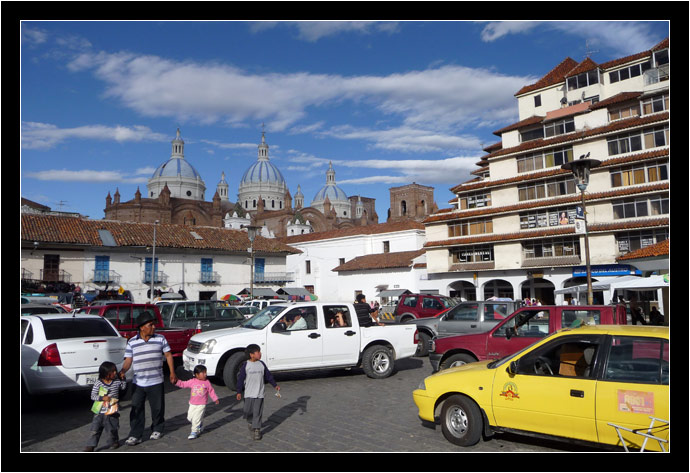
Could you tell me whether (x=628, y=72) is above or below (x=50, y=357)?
above

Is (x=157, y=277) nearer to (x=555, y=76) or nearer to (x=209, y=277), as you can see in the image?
(x=209, y=277)

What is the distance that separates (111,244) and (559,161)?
3145 cm

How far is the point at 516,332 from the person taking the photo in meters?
11.0

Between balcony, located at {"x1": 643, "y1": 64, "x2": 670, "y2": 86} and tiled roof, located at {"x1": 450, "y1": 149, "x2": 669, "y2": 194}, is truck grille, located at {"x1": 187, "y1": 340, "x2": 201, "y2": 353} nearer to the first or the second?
tiled roof, located at {"x1": 450, "y1": 149, "x2": 669, "y2": 194}

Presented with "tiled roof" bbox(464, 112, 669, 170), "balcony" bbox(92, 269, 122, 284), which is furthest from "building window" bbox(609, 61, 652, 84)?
"balcony" bbox(92, 269, 122, 284)

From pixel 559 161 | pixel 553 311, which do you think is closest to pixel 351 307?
pixel 553 311

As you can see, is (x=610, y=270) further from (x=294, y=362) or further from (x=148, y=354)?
(x=148, y=354)

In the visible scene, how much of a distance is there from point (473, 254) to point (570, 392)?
117 ft

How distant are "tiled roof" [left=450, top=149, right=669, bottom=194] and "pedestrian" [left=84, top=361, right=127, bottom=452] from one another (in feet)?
106

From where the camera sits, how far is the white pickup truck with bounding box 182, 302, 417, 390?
34.7ft

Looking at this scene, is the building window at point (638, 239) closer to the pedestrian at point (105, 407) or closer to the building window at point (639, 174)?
the building window at point (639, 174)

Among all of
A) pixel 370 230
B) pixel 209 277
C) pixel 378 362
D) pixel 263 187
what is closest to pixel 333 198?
pixel 263 187

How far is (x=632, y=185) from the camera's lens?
33750 mm

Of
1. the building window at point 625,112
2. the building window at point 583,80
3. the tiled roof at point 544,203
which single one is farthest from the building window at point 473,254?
the building window at point 583,80
